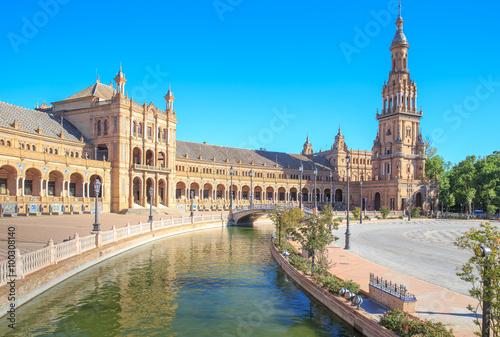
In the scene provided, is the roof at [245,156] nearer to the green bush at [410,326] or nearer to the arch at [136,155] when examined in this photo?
the arch at [136,155]

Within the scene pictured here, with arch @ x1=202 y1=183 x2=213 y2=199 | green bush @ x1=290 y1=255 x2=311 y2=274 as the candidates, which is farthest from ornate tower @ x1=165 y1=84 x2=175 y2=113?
green bush @ x1=290 y1=255 x2=311 y2=274

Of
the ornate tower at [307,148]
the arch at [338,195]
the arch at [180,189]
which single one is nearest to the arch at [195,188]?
the arch at [180,189]

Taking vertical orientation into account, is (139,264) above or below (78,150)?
below

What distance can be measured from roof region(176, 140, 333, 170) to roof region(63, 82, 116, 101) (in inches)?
734

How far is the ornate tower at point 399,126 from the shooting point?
8800 cm

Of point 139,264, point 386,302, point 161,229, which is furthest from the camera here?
point 161,229

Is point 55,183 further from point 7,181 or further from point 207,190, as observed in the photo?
point 207,190

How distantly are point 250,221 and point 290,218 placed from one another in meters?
32.0

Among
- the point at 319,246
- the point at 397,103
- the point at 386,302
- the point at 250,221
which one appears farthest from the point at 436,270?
the point at 397,103

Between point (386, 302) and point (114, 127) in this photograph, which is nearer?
point (386, 302)

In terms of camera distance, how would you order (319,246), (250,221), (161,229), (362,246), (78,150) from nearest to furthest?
(319,246) → (362,246) → (161,229) → (78,150) → (250,221)

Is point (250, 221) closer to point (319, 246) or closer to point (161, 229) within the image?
point (161, 229)

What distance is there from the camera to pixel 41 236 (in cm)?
2581

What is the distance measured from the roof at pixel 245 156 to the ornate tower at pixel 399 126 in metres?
17.8
